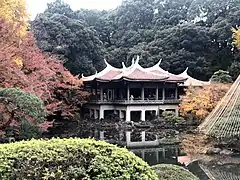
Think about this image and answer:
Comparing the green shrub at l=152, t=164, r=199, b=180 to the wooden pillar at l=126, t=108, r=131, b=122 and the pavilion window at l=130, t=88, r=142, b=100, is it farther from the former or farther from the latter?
the pavilion window at l=130, t=88, r=142, b=100

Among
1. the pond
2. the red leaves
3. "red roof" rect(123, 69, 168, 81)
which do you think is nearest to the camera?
the pond

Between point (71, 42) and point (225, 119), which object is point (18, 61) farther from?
point (71, 42)

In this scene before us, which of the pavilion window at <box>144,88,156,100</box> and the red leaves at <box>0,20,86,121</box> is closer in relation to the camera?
the red leaves at <box>0,20,86,121</box>

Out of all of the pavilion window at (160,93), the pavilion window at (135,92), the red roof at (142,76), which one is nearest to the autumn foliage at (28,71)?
the red roof at (142,76)

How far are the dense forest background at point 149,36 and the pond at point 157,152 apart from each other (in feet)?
35.4

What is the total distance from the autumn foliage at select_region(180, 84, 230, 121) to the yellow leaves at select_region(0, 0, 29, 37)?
11.3m

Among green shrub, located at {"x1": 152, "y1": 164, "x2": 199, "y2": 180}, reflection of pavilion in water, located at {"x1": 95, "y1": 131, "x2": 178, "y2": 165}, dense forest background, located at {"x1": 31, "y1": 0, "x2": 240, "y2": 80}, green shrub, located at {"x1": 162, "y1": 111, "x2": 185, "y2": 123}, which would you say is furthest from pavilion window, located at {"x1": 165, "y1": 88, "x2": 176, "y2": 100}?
green shrub, located at {"x1": 152, "y1": 164, "x2": 199, "y2": 180}

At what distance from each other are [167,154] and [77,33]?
21201 millimetres

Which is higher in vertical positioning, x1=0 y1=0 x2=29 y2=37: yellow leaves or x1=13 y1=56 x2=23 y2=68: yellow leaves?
x1=0 y1=0 x2=29 y2=37: yellow leaves

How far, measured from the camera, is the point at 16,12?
18.3 metres

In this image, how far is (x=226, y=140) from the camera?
16109 millimetres

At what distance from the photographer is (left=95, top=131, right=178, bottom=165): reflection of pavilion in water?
1482 cm

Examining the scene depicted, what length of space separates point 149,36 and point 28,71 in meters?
28.0

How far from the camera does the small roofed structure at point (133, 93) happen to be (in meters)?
27.4
